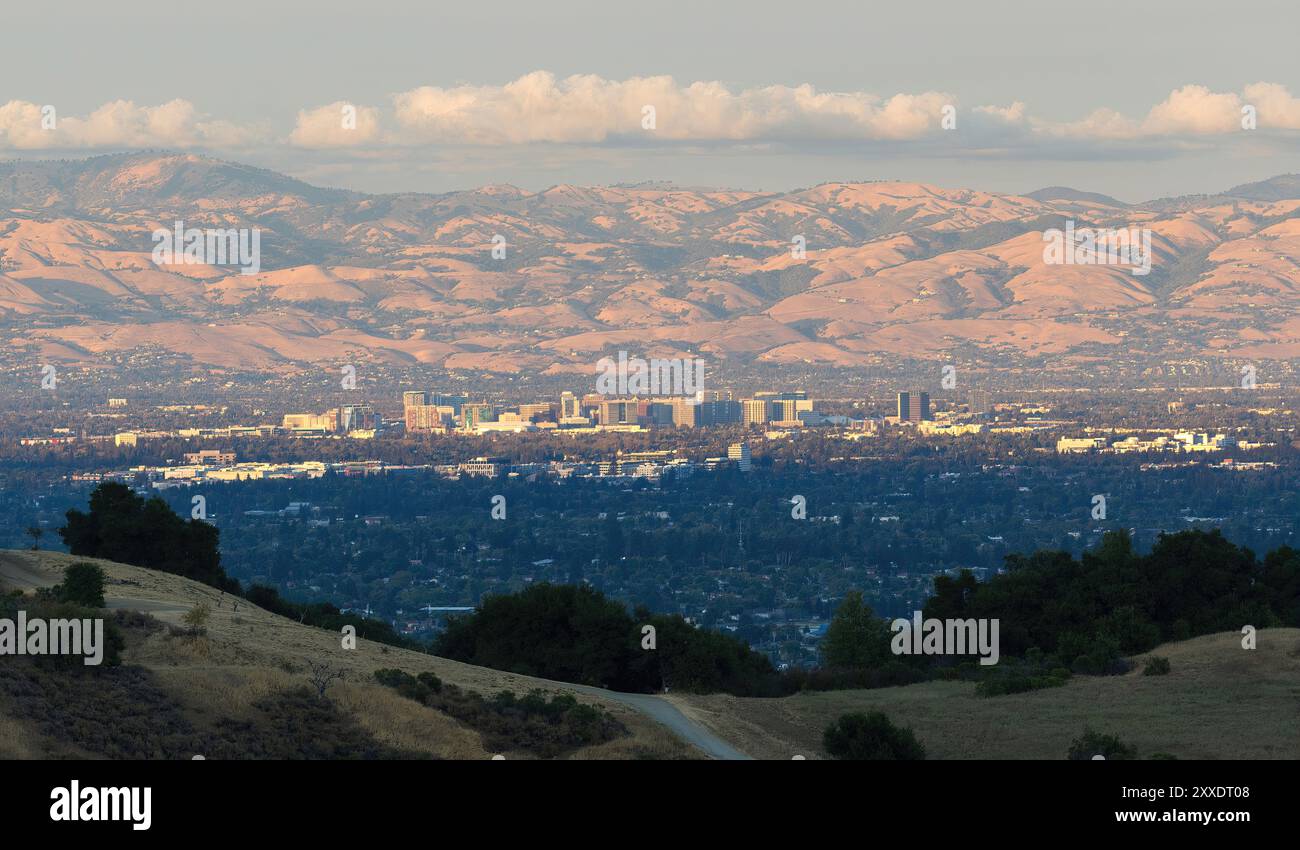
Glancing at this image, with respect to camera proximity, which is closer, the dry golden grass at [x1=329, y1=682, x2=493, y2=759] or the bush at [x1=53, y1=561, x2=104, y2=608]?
the dry golden grass at [x1=329, y1=682, x2=493, y2=759]

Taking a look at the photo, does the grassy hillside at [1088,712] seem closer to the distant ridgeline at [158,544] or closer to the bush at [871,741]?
the bush at [871,741]

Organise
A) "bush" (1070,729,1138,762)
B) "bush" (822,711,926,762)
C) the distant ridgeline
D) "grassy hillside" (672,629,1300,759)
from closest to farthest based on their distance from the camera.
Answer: "bush" (1070,729,1138,762) < "bush" (822,711,926,762) < "grassy hillside" (672,629,1300,759) < the distant ridgeline

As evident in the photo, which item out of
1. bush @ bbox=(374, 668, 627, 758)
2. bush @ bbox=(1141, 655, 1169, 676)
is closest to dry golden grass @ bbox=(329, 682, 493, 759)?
bush @ bbox=(374, 668, 627, 758)

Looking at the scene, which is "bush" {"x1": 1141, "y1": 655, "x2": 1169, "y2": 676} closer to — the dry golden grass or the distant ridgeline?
the dry golden grass

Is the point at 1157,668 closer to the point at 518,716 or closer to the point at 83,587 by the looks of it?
the point at 518,716

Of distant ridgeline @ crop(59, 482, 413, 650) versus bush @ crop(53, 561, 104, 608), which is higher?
bush @ crop(53, 561, 104, 608)

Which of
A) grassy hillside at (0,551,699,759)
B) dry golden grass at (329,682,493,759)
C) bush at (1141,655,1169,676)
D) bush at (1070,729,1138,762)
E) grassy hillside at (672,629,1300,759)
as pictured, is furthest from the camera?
bush at (1141,655,1169,676)

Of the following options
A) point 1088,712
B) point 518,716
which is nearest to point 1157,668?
point 1088,712
